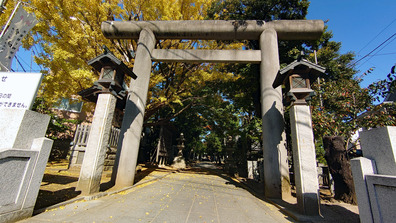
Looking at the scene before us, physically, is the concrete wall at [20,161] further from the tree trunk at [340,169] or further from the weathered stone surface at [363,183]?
the tree trunk at [340,169]

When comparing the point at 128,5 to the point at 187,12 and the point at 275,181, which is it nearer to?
the point at 187,12

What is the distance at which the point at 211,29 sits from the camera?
777 cm

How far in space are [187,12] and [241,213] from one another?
9935 millimetres

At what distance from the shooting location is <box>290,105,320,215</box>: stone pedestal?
3924 mm

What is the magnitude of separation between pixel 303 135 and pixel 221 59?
15.2 feet

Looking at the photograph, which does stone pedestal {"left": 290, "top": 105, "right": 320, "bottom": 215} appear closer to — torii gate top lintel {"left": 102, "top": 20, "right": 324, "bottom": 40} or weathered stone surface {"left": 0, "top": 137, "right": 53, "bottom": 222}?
torii gate top lintel {"left": 102, "top": 20, "right": 324, "bottom": 40}

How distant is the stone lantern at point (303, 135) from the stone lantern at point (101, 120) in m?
5.33

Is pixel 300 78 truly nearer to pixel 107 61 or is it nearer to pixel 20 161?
pixel 107 61

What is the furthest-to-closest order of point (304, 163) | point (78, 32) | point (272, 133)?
1. point (78, 32)
2. point (272, 133)
3. point (304, 163)

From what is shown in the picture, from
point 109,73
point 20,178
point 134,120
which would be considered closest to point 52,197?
point 20,178

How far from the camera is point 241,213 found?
4.07 m

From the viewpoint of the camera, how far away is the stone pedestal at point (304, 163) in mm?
3924

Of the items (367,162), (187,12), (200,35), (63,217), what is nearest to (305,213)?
(367,162)

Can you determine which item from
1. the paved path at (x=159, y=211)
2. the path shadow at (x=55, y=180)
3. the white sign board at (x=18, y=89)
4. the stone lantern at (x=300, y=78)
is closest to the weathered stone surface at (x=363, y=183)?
the paved path at (x=159, y=211)
